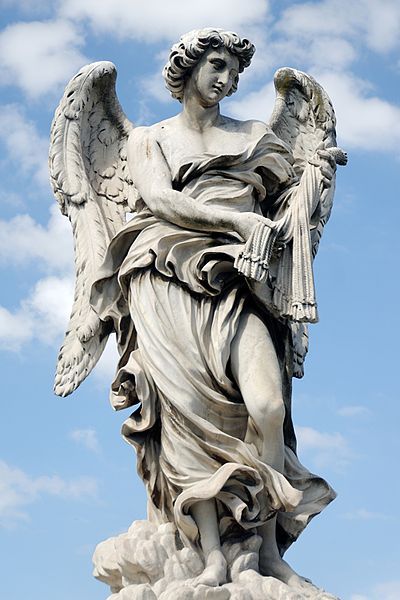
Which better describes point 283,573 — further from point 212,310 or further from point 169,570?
point 212,310

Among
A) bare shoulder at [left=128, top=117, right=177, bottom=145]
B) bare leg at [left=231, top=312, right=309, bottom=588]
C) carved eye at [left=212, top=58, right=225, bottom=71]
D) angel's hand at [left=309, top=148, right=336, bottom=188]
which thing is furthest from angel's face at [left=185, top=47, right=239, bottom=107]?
bare leg at [left=231, top=312, right=309, bottom=588]

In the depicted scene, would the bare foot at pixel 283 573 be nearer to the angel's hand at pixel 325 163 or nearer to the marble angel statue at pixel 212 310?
the marble angel statue at pixel 212 310

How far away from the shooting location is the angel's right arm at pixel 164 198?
36.0 ft

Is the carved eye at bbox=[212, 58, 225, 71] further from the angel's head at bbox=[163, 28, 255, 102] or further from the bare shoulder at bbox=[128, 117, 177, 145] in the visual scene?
the bare shoulder at bbox=[128, 117, 177, 145]

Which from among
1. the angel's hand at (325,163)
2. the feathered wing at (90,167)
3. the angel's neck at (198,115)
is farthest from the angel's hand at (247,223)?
the feathered wing at (90,167)

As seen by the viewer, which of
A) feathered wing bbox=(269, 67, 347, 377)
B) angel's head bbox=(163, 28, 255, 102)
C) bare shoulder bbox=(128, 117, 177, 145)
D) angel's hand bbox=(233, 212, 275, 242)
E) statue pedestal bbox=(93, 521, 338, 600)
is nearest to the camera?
statue pedestal bbox=(93, 521, 338, 600)

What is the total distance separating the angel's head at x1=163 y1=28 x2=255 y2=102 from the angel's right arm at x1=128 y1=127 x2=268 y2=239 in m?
0.42

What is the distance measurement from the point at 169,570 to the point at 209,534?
331 mm

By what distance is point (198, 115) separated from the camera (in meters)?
11.5

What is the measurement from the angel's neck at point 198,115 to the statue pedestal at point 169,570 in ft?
8.86

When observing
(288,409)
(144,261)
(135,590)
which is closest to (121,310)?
(144,261)

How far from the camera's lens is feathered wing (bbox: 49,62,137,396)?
11969 mm

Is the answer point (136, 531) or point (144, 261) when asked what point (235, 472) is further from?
point (144, 261)

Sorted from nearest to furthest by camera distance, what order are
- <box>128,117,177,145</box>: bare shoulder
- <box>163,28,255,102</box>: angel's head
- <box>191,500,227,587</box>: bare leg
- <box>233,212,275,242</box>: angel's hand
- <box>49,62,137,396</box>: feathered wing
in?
<box>191,500,227,587</box>: bare leg → <box>233,212,275,242</box>: angel's hand → <box>163,28,255,102</box>: angel's head → <box>128,117,177,145</box>: bare shoulder → <box>49,62,137,396</box>: feathered wing
